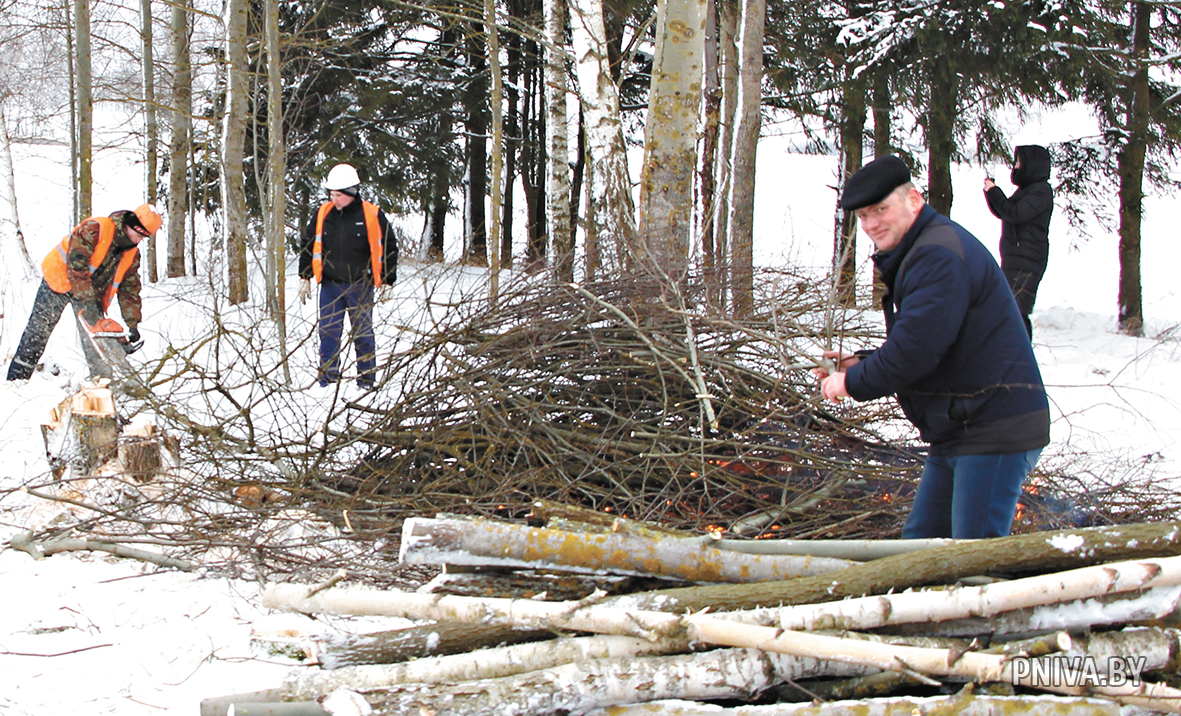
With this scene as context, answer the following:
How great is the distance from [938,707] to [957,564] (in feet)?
1.46

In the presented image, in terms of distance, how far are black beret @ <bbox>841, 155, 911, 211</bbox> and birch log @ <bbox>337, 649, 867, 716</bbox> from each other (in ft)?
4.42

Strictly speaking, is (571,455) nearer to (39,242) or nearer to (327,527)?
(327,527)

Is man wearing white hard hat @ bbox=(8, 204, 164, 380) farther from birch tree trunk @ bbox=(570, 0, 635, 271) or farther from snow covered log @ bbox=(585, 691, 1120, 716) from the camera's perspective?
snow covered log @ bbox=(585, 691, 1120, 716)

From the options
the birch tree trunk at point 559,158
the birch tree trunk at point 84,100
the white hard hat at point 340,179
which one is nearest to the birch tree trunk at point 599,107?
the white hard hat at point 340,179

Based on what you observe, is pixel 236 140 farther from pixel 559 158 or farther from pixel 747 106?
pixel 747 106

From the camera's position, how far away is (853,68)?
35.8 feet

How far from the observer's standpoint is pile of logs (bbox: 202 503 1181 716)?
6.85ft

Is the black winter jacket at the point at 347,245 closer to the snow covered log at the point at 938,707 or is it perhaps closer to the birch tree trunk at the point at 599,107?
the birch tree trunk at the point at 599,107

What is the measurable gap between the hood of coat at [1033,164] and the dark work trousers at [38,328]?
731cm

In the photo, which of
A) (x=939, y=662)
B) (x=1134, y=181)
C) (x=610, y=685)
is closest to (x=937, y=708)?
(x=939, y=662)

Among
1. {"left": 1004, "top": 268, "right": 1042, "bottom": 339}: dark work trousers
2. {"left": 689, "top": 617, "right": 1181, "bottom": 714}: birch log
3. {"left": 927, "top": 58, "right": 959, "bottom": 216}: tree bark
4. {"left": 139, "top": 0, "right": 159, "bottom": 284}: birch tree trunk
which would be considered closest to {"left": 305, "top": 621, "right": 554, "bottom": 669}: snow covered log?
{"left": 689, "top": 617, "right": 1181, "bottom": 714}: birch log

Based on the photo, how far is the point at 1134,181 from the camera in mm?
9906

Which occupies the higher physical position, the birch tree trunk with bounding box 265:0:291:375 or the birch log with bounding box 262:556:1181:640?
the birch tree trunk with bounding box 265:0:291:375

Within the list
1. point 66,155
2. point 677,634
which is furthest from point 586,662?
point 66,155
